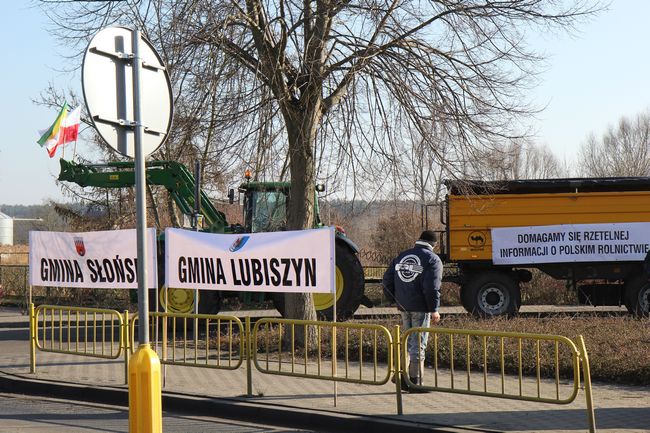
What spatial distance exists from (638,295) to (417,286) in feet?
32.3

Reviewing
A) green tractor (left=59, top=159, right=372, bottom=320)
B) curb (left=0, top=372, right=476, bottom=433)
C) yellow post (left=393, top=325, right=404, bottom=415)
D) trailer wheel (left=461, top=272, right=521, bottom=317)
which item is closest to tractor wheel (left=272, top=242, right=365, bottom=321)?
green tractor (left=59, top=159, right=372, bottom=320)

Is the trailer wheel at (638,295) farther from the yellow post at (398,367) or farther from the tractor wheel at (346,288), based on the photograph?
the yellow post at (398,367)

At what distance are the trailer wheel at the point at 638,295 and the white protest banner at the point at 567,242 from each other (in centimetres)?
53

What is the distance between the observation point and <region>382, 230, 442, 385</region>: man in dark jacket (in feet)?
32.9

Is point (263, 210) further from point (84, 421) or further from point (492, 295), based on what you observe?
point (84, 421)

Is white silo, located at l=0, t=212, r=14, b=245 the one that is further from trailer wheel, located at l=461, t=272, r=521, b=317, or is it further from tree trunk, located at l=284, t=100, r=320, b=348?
tree trunk, located at l=284, t=100, r=320, b=348

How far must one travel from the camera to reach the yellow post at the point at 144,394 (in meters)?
6.58

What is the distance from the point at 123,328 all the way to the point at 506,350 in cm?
477

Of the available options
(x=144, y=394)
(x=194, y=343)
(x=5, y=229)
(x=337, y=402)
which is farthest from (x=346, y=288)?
(x=5, y=229)

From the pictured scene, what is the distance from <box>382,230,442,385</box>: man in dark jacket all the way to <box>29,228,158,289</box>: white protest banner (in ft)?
10.2

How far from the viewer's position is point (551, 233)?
61.2 feet

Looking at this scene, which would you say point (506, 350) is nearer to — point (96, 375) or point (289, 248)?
point (289, 248)

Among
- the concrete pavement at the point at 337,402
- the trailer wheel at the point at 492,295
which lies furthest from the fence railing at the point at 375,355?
the trailer wheel at the point at 492,295

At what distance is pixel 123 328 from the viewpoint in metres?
11.4
